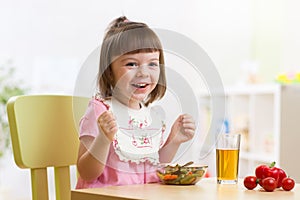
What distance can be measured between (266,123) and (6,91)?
175 centimetres

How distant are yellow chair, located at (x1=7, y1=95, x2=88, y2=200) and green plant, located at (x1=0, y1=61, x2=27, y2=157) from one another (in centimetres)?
195

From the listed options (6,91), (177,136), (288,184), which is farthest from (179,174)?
(6,91)

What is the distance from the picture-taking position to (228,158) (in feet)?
4.09

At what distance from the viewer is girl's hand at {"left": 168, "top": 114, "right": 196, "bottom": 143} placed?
1.28 meters

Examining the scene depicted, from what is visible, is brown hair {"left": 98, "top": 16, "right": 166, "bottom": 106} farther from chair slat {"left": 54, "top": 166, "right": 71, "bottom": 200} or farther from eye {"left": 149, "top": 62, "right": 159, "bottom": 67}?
chair slat {"left": 54, "top": 166, "right": 71, "bottom": 200}

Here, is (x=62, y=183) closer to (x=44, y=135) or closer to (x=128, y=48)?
(x=44, y=135)

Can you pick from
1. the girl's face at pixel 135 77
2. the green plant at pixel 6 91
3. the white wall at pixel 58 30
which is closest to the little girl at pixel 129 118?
the girl's face at pixel 135 77

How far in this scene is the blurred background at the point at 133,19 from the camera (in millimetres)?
3672

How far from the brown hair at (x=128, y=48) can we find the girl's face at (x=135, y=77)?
15 mm

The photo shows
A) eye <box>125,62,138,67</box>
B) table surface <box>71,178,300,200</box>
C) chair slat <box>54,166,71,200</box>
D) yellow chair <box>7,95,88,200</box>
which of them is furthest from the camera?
chair slat <box>54,166,71,200</box>

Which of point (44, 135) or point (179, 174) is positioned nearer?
Answer: point (179, 174)

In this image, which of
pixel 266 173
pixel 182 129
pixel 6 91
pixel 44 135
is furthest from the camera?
pixel 6 91

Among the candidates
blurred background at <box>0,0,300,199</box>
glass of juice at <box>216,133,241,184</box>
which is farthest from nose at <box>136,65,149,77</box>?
blurred background at <box>0,0,300,199</box>

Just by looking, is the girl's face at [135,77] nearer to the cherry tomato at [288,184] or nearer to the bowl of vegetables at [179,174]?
the bowl of vegetables at [179,174]
